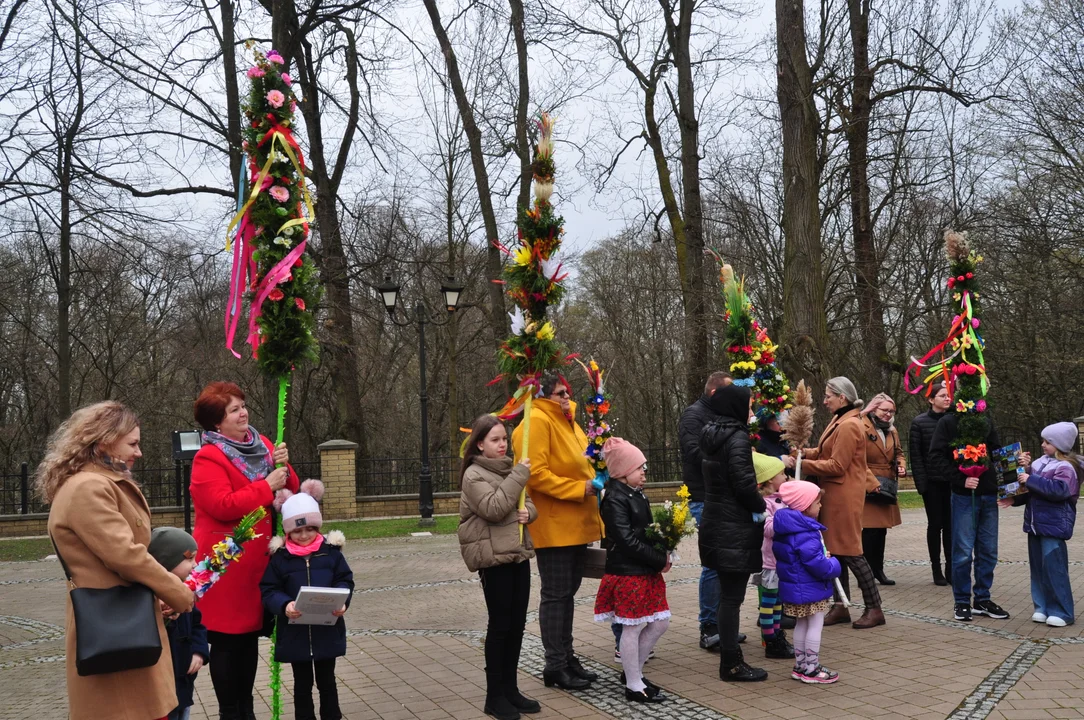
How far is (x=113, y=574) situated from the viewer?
347cm

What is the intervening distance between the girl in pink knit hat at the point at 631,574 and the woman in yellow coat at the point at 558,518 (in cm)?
24

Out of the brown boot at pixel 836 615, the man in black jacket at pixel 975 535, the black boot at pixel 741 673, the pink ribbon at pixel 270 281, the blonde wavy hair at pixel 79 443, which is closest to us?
the blonde wavy hair at pixel 79 443

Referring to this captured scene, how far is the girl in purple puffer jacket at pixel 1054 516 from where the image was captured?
24.8 ft

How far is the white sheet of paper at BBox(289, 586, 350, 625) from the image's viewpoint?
15.6 feet

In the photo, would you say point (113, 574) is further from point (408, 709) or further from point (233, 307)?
point (408, 709)

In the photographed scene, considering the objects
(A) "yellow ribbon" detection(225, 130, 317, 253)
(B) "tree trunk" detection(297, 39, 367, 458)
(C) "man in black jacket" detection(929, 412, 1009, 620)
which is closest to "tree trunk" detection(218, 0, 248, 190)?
(B) "tree trunk" detection(297, 39, 367, 458)

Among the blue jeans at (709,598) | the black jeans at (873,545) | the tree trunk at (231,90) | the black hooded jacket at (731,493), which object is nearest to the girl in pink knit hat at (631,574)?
the black hooded jacket at (731,493)

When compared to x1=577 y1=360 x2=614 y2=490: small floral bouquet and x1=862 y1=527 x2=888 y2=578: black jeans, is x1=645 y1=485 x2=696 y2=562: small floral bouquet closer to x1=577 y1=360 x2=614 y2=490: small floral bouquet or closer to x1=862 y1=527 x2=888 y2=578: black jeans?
x1=577 y1=360 x2=614 y2=490: small floral bouquet

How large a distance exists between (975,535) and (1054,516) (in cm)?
72

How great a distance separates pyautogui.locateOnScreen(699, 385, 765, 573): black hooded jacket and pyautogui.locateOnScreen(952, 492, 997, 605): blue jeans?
290cm

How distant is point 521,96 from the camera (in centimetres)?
2206

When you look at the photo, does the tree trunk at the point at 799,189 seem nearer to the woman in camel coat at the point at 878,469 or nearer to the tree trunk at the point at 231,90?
the woman in camel coat at the point at 878,469

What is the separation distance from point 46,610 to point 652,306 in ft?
89.3

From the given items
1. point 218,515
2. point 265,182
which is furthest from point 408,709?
point 265,182
